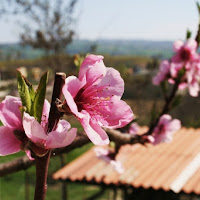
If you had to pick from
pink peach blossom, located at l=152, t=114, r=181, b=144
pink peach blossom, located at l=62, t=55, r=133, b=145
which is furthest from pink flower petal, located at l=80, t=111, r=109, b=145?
pink peach blossom, located at l=152, t=114, r=181, b=144

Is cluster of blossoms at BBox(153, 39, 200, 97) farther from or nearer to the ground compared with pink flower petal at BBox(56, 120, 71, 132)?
nearer to the ground

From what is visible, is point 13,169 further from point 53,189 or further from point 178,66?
point 53,189

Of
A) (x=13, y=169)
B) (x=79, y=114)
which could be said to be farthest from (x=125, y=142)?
(x=79, y=114)

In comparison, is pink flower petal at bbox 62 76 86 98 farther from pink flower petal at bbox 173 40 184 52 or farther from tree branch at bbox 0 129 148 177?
pink flower petal at bbox 173 40 184 52

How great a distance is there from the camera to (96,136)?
1.38 feet

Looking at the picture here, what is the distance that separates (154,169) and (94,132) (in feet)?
13.8

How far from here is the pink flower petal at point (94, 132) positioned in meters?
0.42

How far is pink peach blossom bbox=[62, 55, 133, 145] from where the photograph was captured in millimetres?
437

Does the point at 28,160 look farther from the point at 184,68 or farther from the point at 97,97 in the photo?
the point at 184,68

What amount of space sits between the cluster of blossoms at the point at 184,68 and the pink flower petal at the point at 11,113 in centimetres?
84

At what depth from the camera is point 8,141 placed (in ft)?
1.42

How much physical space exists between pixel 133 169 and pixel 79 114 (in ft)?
13.9

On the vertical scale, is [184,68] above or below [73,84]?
below

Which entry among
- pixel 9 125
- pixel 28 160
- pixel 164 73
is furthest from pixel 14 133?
pixel 164 73
